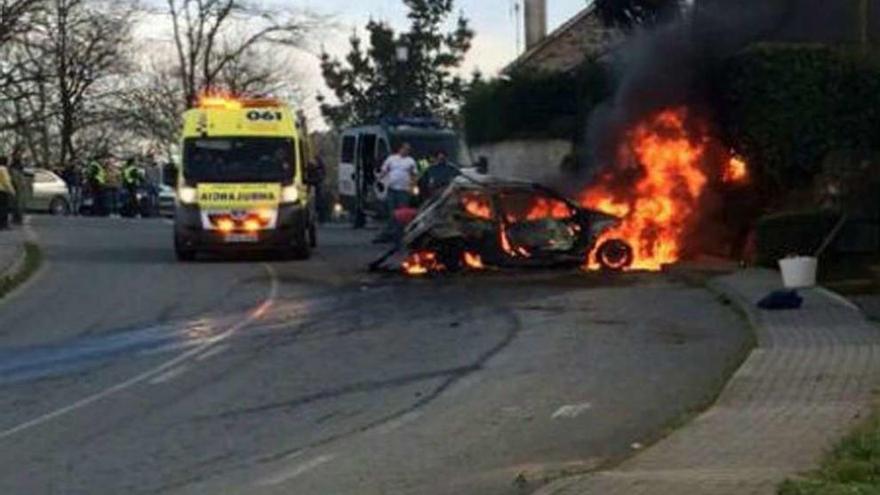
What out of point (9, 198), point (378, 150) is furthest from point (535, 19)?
point (9, 198)

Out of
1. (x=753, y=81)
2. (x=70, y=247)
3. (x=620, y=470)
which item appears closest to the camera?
(x=620, y=470)

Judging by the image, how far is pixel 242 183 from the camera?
25.5 m

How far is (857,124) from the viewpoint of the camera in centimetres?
2286

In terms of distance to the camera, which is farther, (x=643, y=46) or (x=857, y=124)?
(x=643, y=46)

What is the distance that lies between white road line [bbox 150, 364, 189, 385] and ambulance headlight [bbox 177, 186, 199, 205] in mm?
11729

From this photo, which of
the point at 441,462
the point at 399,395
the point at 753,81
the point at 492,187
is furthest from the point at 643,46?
the point at 441,462

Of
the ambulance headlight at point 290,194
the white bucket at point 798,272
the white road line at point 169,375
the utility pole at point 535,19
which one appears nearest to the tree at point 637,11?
the ambulance headlight at point 290,194

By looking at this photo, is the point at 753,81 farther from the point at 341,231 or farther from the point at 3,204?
the point at 3,204

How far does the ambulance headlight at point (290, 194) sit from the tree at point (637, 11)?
19.3 ft

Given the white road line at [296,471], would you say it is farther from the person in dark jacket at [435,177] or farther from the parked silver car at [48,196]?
the parked silver car at [48,196]

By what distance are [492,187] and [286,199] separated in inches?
180

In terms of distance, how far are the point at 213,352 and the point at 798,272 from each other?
6.42 metres

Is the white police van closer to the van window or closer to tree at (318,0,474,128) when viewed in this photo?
the van window

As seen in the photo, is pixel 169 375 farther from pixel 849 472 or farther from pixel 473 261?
pixel 473 261
